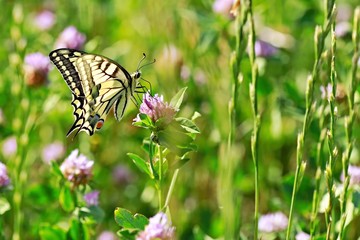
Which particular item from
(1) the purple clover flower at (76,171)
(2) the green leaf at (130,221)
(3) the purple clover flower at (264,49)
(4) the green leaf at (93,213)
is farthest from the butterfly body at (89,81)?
(3) the purple clover flower at (264,49)

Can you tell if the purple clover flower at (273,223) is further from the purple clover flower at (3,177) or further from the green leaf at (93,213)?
the purple clover flower at (3,177)

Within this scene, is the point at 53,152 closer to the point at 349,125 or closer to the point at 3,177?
the point at 3,177

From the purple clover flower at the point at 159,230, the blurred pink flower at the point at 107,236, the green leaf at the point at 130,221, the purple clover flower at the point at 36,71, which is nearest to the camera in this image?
the purple clover flower at the point at 159,230

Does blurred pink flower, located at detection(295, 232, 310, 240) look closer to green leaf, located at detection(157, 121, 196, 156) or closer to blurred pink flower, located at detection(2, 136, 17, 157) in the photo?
green leaf, located at detection(157, 121, 196, 156)

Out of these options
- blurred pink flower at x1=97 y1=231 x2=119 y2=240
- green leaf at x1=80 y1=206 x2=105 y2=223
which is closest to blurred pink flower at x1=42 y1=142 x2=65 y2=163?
blurred pink flower at x1=97 y1=231 x2=119 y2=240

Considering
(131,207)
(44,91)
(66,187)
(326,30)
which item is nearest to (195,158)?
(131,207)
